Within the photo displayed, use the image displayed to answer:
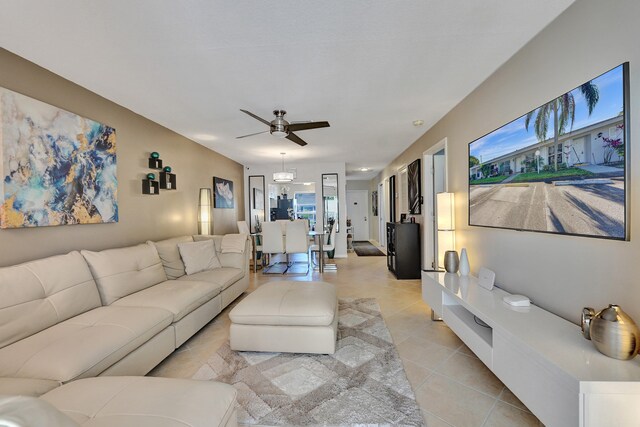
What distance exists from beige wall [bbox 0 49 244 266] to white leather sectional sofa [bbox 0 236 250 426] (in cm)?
28

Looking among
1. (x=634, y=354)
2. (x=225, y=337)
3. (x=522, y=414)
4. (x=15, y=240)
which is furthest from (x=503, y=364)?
(x=15, y=240)

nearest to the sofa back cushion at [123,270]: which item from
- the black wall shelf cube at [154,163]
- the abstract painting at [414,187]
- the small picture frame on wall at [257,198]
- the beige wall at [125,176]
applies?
the beige wall at [125,176]

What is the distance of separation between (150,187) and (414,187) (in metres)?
4.05

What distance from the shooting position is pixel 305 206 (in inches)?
291

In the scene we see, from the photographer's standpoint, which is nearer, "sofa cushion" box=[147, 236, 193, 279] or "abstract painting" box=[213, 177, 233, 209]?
"sofa cushion" box=[147, 236, 193, 279]

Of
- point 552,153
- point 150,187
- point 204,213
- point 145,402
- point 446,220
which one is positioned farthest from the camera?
point 204,213

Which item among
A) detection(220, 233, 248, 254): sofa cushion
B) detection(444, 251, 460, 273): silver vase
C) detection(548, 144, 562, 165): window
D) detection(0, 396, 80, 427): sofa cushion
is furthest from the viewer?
detection(220, 233, 248, 254): sofa cushion

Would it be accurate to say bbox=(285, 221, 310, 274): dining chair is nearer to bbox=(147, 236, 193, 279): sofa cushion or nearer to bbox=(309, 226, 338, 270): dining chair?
bbox=(309, 226, 338, 270): dining chair

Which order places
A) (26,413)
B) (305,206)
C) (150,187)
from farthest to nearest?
(305,206)
(150,187)
(26,413)

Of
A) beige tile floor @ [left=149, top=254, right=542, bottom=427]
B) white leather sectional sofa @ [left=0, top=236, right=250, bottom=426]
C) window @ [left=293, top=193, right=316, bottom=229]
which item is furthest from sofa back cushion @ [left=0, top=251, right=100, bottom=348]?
window @ [left=293, top=193, right=316, bottom=229]

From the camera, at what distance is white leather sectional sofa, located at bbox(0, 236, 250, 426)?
1.34m

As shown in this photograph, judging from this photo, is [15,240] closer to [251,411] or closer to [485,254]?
[251,411]

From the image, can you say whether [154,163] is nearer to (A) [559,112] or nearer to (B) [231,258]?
(B) [231,258]

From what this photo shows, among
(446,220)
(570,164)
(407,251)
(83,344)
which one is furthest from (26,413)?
(407,251)
